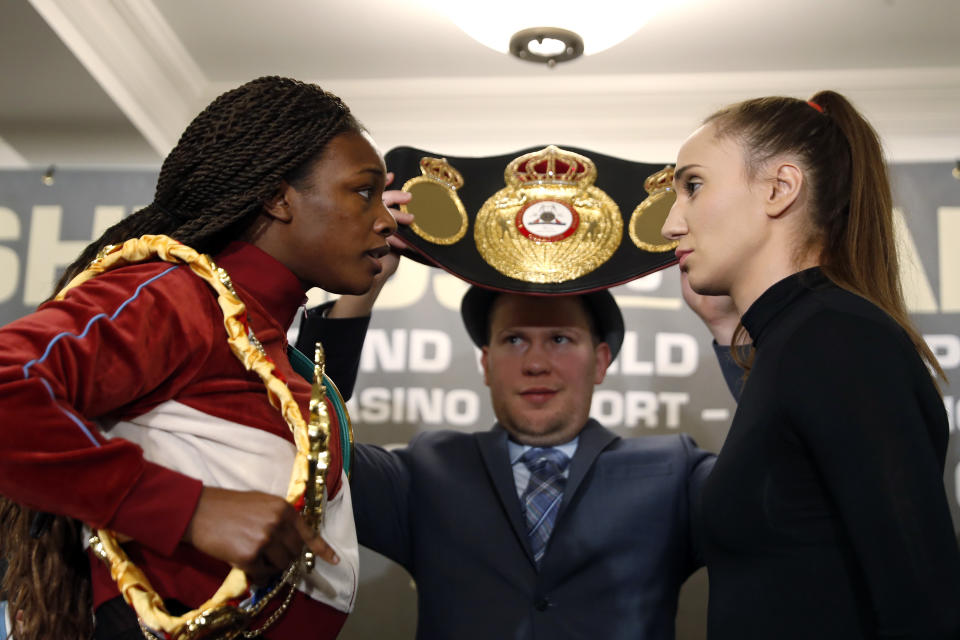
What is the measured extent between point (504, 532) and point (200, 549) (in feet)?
4.42

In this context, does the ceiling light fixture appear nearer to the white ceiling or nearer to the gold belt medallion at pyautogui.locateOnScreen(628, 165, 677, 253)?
the gold belt medallion at pyautogui.locateOnScreen(628, 165, 677, 253)

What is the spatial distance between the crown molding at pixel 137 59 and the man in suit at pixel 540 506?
1.40 meters

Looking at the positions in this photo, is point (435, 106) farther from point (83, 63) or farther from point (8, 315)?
point (8, 315)

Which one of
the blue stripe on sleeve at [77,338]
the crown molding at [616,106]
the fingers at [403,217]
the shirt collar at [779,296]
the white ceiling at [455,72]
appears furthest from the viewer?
the crown molding at [616,106]

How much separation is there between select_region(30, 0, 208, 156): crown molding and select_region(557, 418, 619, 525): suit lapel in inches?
74.6

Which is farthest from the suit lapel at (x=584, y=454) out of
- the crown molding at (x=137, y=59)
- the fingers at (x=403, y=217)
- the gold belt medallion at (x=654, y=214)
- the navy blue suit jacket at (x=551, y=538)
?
the crown molding at (x=137, y=59)

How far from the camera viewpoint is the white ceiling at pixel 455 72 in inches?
119

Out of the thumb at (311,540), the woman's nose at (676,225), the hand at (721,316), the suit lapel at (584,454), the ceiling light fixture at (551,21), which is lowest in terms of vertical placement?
the suit lapel at (584,454)

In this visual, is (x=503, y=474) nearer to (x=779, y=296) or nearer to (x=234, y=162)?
(x=779, y=296)

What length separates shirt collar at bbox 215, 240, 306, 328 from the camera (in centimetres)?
150

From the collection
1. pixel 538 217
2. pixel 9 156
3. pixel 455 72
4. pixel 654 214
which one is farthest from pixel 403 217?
pixel 9 156

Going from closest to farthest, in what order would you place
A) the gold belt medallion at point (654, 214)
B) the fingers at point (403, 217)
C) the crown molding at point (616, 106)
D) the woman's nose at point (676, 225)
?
the woman's nose at point (676, 225) → the fingers at point (403, 217) → the gold belt medallion at point (654, 214) → the crown molding at point (616, 106)

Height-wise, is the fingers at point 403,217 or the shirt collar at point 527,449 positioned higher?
the fingers at point 403,217

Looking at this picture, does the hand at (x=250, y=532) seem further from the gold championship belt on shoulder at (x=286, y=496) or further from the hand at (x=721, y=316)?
the hand at (x=721, y=316)
